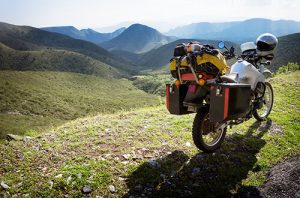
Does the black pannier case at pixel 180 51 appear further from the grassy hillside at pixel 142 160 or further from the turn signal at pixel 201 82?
the grassy hillside at pixel 142 160

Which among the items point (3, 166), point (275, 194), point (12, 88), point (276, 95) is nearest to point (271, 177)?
point (275, 194)

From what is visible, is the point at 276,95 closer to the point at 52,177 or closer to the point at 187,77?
the point at 187,77

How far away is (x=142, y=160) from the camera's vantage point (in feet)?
21.2

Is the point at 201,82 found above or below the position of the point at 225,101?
above

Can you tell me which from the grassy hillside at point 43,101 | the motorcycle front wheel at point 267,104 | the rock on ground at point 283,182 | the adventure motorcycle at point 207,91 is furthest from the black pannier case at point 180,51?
the grassy hillside at point 43,101

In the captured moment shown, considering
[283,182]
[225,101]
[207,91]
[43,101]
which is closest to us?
[283,182]

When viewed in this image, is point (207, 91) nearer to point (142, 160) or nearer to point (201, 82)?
point (201, 82)

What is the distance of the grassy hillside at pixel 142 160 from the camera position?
5.42m

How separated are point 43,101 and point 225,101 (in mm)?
134562

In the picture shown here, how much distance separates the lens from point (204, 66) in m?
6.07

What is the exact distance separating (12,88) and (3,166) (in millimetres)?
142307

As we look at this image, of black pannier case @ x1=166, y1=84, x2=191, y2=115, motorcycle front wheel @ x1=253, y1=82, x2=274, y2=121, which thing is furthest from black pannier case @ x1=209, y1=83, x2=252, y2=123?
motorcycle front wheel @ x1=253, y1=82, x2=274, y2=121

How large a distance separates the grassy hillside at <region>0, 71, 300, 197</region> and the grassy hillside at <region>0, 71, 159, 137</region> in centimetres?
8925

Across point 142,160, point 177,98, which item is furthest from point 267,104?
point 142,160
